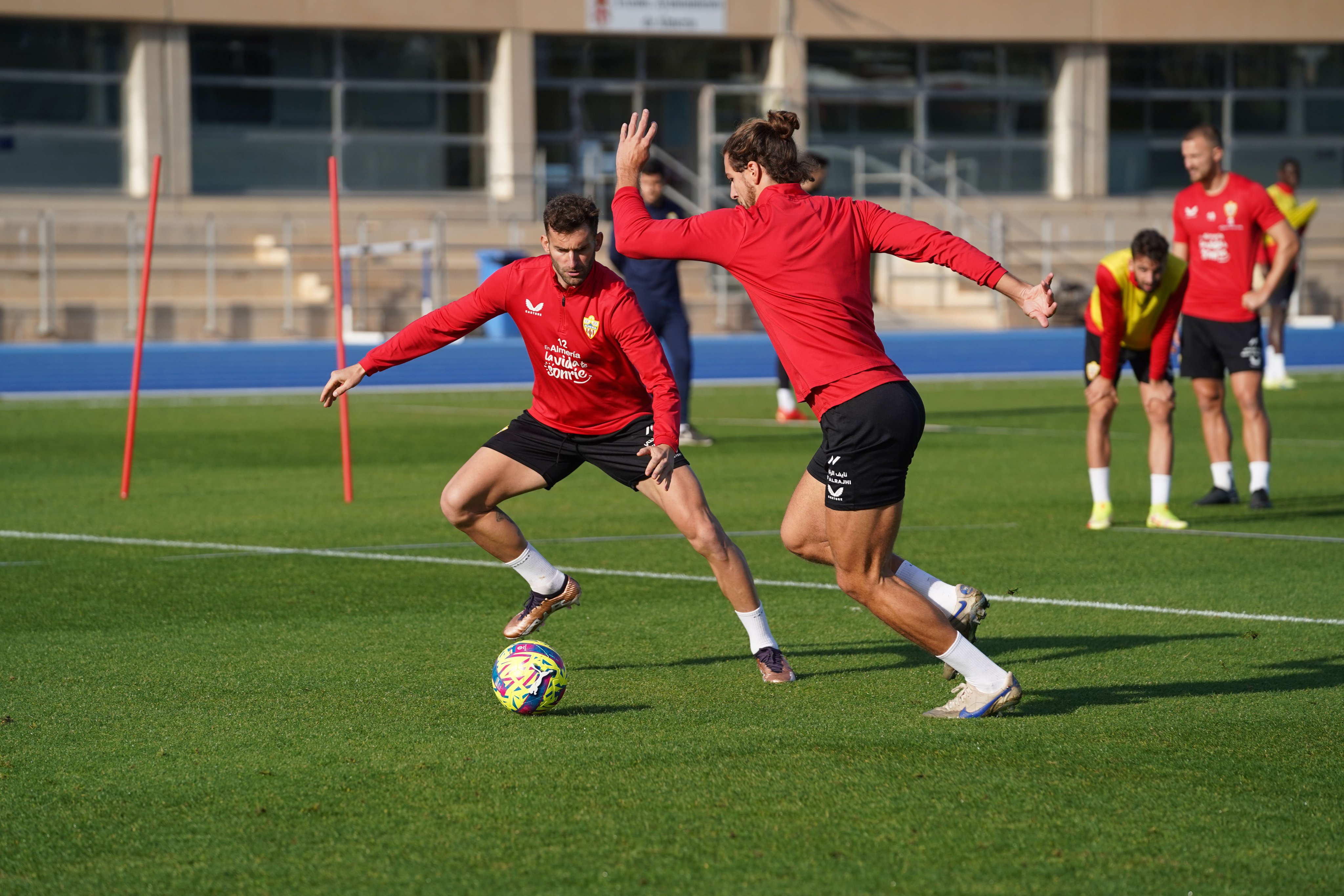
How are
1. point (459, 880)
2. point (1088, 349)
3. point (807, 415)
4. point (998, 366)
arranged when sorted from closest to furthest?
point (459, 880) < point (1088, 349) < point (807, 415) < point (998, 366)

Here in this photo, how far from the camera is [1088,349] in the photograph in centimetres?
999

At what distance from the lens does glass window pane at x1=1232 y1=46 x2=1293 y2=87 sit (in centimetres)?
3791

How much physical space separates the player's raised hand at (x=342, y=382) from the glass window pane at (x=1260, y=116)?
3569 centimetres

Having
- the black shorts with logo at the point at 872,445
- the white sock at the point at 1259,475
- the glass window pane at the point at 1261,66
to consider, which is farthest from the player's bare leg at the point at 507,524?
the glass window pane at the point at 1261,66

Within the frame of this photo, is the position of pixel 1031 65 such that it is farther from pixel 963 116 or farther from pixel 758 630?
pixel 758 630

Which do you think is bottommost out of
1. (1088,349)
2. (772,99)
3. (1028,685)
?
(1028,685)

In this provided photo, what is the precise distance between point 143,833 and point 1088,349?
7.05m

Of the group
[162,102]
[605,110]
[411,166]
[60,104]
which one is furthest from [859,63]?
[60,104]

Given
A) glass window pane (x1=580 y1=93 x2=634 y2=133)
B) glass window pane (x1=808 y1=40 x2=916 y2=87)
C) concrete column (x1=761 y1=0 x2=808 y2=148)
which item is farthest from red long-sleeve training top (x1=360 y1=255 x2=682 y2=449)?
glass window pane (x1=808 y1=40 x2=916 y2=87)

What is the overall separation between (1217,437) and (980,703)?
19.2 feet

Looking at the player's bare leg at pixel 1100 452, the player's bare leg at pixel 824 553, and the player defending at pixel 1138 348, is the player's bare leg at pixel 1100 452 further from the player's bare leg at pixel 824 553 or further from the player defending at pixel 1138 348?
the player's bare leg at pixel 824 553

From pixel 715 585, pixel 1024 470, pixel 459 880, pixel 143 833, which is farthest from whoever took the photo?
pixel 1024 470

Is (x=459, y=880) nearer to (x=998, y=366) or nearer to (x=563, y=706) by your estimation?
(x=563, y=706)

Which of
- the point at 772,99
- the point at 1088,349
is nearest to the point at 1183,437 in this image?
the point at 1088,349
